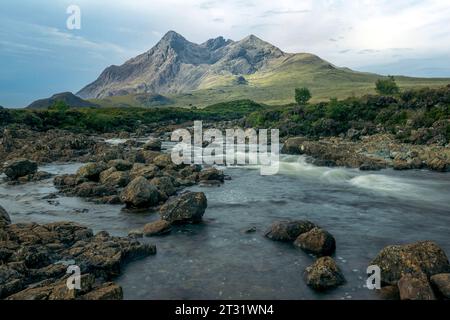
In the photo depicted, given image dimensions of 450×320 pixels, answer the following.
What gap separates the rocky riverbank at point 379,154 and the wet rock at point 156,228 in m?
27.1

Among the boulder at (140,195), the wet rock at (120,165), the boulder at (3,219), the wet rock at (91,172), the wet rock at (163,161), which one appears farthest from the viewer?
the wet rock at (163,161)

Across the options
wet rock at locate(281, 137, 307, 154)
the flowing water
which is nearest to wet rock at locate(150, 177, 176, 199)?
the flowing water

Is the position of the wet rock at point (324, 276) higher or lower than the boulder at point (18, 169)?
lower

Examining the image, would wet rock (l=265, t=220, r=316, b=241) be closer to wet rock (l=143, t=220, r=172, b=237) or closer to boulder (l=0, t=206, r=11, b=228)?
wet rock (l=143, t=220, r=172, b=237)

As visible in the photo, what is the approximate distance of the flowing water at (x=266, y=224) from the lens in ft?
54.4

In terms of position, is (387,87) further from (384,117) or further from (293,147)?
(293,147)

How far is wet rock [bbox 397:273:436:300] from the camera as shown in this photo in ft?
47.0

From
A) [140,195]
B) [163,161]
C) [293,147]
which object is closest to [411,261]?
[140,195]

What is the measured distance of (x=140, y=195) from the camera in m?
28.2

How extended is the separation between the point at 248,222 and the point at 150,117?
11042 centimetres

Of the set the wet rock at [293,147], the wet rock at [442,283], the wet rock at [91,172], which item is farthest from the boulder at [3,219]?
the wet rock at [293,147]

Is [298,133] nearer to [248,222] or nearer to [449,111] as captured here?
[449,111]

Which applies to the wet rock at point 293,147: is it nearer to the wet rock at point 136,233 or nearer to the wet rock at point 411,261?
the wet rock at point 136,233

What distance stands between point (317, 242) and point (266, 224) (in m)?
5.33
